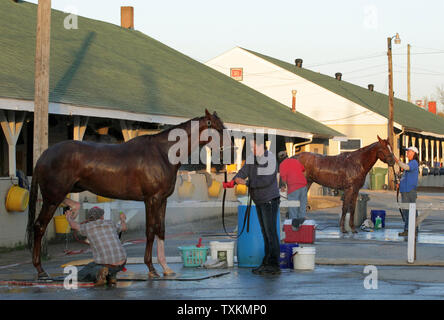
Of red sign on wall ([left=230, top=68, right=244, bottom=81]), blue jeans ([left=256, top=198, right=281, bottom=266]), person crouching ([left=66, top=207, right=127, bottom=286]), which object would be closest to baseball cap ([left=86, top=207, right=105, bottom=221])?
person crouching ([left=66, top=207, right=127, bottom=286])

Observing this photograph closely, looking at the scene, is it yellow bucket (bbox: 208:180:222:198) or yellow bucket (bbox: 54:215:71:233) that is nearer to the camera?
yellow bucket (bbox: 54:215:71:233)

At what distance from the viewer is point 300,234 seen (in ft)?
51.9

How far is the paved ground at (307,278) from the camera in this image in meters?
9.68

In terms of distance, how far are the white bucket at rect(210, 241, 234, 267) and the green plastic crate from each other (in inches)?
7.0

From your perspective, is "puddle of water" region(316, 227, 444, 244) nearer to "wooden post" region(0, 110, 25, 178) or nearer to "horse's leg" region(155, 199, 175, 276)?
"horse's leg" region(155, 199, 175, 276)

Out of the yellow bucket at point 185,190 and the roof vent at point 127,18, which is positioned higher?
the roof vent at point 127,18

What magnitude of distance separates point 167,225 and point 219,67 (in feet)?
105

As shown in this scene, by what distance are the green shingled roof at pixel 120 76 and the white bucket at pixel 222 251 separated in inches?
209

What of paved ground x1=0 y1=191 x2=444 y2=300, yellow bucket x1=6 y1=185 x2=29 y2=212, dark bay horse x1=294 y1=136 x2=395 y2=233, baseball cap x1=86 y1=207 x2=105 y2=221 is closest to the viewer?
paved ground x1=0 y1=191 x2=444 y2=300

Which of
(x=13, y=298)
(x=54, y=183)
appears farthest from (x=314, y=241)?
(x=13, y=298)

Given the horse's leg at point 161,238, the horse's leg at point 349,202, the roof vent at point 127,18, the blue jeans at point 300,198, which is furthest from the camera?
the roof vent at point 127,18

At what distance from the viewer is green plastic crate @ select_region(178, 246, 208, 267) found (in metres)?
12.4

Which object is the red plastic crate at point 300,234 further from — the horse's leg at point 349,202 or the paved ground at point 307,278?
the horse's leg at point 349,202

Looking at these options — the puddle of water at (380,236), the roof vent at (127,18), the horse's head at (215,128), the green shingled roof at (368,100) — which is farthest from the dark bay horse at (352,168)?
the green shingled roof at (368,100)
